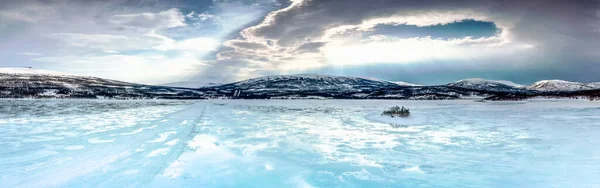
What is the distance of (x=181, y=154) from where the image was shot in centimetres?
967

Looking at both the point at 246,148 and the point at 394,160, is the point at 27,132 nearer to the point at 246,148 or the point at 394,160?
the point at 246,148

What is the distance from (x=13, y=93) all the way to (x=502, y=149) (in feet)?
451

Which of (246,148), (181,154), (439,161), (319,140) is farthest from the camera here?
(319,140)

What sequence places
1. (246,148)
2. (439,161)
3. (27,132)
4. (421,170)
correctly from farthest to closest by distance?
(27,132) → (246,148) → (439,161) → (421,170)

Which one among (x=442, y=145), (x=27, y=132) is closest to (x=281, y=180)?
(x=442, y=145)

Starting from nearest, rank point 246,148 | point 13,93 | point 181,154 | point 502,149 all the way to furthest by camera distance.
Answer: point 181,154 < point 502,149 < point 246,148 < point 13,93

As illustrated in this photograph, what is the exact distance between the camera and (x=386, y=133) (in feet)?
48.0

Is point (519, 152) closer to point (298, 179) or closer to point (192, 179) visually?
point (298, 179)

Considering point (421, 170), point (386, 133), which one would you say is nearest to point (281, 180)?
point (421, 170)

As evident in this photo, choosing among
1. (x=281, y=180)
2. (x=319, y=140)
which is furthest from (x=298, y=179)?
(x=319, y=140)

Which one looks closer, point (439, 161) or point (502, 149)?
point (439, 161)

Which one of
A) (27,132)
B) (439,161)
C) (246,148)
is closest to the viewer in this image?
(439,161)

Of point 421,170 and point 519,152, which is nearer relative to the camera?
point 421,170

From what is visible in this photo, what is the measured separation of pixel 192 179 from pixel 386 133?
9586 millimetres
